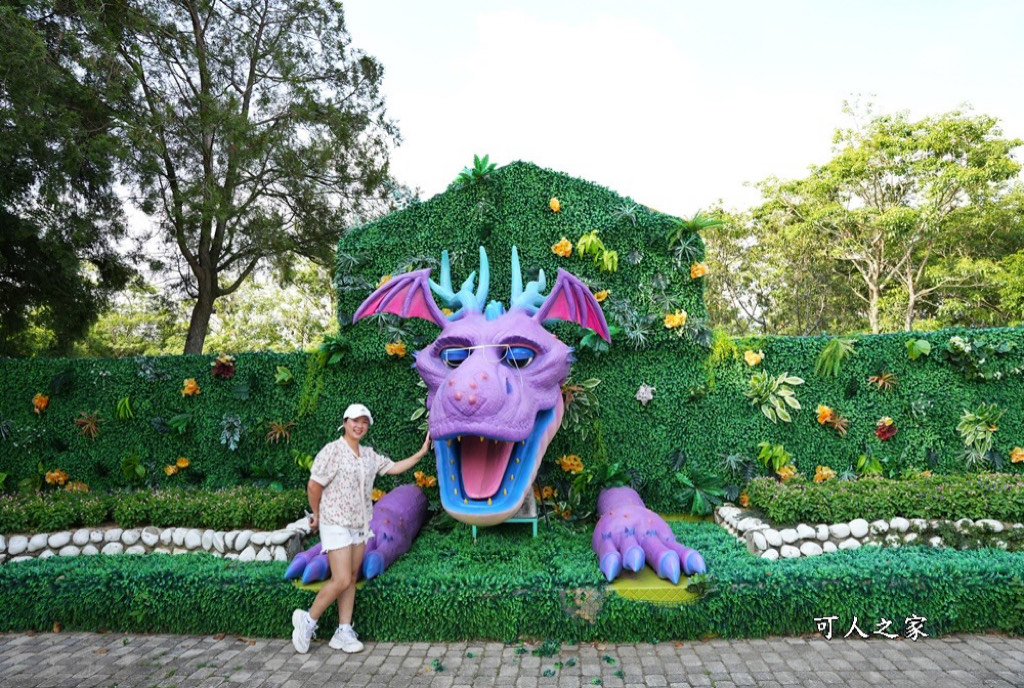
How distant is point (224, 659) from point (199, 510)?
1.80 metres

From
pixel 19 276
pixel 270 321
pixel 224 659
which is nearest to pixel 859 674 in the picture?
pixel 224 659

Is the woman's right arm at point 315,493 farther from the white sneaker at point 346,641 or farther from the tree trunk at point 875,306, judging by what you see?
the tree trunk at point 875,306

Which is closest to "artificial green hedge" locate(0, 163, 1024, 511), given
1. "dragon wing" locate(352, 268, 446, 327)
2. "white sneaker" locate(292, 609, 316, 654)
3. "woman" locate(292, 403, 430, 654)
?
"dragon wing" locate(352, 268, 446, 327)

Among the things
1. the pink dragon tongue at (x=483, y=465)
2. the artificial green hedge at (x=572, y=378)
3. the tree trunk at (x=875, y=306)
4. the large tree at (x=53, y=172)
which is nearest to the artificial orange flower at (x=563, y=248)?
the artificial green hedge at (x=572, y=378)

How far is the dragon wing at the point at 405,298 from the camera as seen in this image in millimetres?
4934

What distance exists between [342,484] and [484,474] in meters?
0.93

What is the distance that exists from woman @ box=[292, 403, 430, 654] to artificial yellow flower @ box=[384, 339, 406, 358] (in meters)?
2.40

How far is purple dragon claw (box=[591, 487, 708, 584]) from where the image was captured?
3967mm

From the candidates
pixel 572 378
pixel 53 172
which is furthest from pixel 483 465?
pixel 53 172

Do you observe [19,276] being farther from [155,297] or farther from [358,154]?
[358,154]

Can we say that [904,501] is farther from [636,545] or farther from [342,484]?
[342,484]

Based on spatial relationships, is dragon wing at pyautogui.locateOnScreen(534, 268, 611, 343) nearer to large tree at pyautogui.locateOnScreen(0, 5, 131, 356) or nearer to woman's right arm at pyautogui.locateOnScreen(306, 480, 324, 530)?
woman's right arm at pyautogui.locateOnScreen(306, 480, 324, 530)

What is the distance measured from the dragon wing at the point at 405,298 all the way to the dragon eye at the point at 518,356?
2.02 ft

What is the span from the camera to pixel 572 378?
243 inches
